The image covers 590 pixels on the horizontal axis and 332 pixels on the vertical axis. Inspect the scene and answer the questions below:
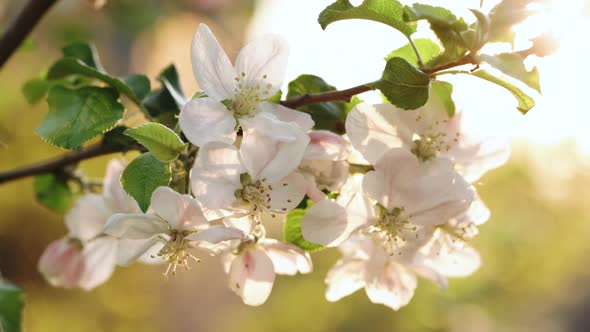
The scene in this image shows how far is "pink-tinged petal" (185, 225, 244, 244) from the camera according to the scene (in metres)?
0.48

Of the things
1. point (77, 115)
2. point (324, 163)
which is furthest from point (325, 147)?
point (77, 115)

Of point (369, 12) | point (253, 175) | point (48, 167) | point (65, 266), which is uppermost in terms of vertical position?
point (369, 12)

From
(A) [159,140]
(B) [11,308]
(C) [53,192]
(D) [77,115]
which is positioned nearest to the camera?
(A) [159,140]

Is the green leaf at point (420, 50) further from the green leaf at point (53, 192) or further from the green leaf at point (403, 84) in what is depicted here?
the green leaf at point (53, 192)

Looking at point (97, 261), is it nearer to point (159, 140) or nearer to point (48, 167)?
point (48, 167)

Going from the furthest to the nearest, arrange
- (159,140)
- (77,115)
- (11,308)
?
(11,308), (77,115), (159,140)

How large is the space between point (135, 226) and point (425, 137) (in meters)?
0.27

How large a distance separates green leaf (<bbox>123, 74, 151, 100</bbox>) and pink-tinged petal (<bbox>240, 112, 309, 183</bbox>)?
0.52ft

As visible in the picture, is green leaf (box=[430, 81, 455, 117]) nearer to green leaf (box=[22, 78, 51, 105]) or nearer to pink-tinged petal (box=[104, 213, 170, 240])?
pink-tinged petal (box=[104, 213, 170, 240])

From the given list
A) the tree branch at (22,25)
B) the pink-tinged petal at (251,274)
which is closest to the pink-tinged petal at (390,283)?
the pink-tinged petal at (251,274)

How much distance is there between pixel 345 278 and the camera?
70 centimetres

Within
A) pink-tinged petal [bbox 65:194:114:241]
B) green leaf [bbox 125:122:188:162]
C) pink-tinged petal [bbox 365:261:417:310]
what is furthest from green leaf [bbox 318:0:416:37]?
pink-tinged petal [bbox 65:194:114:241]

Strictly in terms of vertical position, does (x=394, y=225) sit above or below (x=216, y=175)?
below

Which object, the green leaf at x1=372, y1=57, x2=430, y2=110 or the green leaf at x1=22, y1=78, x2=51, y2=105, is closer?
the green leaf at x1=372, y1=57, x2=430, y2=110
